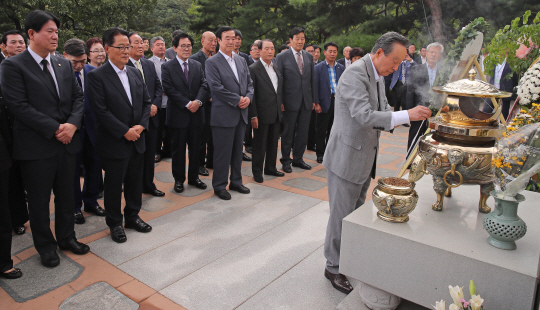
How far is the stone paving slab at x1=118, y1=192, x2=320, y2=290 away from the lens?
279 centimetres

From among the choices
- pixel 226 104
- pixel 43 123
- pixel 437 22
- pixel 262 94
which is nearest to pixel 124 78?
pixel 43 123

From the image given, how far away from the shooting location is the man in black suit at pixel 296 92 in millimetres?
5457

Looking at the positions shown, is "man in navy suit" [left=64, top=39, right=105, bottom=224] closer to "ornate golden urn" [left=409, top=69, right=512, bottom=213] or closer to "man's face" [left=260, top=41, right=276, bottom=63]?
"man's face" [left=260, top=41, right=276, bottom=63]

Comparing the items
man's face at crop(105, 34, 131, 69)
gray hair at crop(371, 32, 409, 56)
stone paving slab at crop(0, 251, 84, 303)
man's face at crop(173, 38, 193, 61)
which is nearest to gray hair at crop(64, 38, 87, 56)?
man's face at crop(105, 34, 131, 69)

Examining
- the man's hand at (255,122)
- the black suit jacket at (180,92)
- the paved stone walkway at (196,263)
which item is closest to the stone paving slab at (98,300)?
the paved stone walkway at (196,263)

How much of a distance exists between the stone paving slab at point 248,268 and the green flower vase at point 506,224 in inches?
51.2

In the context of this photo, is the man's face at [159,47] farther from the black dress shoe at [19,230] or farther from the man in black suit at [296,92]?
the black dress shoe at [19,230]

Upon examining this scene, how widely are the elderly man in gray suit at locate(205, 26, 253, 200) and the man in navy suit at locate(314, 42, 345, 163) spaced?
5.99 feet

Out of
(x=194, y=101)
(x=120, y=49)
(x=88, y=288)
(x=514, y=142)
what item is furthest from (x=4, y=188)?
(x=514, y=142)

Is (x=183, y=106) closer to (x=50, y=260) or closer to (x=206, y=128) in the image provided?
(x=206, y=128)

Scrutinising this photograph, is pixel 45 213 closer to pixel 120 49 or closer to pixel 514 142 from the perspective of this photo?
pixel 120 49

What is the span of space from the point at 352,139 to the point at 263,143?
2671mm

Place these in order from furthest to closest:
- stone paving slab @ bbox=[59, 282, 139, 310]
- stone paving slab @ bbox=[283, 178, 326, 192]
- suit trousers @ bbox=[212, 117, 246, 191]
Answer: stone paving slab @ bbox=[283, 178, 326, 192], suit trousers @ bbox=[212, 117, 246, 191], stone paving slab @ bbox=[59, 282, 139, 310]

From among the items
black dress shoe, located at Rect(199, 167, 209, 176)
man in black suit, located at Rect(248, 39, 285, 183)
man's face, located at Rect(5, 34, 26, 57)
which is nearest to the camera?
man's face, located at Rect(5, 34, 26, 57)
